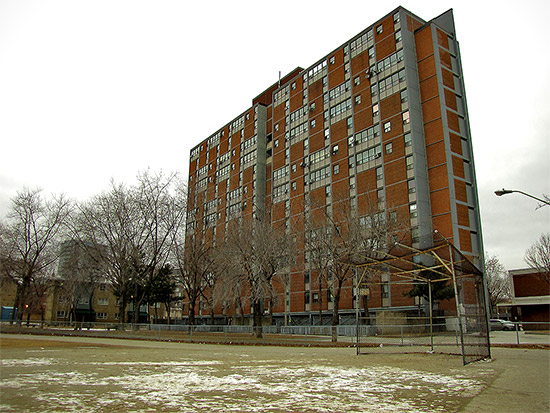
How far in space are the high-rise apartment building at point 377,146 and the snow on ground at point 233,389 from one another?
106ft

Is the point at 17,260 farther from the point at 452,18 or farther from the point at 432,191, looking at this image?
the point at 452,18

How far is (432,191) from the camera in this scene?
51812 mm

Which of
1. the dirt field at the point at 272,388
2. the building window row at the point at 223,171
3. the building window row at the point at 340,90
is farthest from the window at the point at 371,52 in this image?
the dirt field at the point at 272,388

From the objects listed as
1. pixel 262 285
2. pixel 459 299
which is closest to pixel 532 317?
pixel 262 285

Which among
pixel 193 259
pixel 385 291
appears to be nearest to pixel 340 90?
pixel 385 291

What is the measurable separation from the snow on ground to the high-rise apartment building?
32299 millimetres

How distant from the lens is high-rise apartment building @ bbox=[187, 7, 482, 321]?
50.8 m

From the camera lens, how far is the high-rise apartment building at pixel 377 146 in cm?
5075

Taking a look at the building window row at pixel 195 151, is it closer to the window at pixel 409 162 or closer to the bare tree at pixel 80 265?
the bare tree at pixel 80 265

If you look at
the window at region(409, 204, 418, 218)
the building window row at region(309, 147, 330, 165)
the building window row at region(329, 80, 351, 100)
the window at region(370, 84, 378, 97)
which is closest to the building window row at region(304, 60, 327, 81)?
the building window row at region(329, 80, 351, 100)

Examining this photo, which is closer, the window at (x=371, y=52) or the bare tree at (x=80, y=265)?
the bare tree at (x=80, y=265)

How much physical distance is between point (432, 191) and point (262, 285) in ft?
94.0

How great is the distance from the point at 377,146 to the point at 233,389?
176 feet

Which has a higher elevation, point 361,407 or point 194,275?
point 194,275
